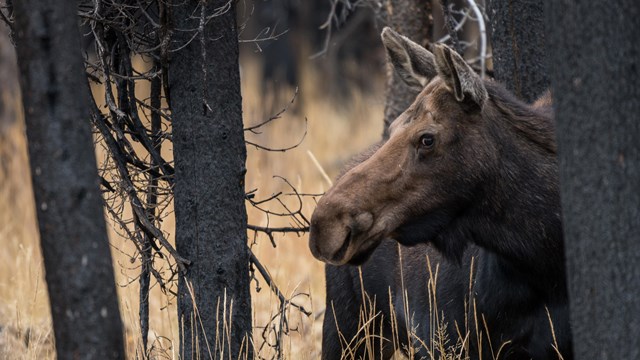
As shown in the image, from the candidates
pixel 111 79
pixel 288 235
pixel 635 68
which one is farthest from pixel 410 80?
pixel 288 235

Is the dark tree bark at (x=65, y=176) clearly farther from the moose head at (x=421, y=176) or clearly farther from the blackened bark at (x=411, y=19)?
the blackened bark at (x=411, y=19)

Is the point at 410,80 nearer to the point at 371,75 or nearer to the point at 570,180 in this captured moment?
the point at 570,180

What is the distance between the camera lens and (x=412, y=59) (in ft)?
14.0

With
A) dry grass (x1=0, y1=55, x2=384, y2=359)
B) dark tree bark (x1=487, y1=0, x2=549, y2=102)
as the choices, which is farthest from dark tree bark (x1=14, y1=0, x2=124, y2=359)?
dark tree bark (x1=487, y1=0, x2=549, y2=102)

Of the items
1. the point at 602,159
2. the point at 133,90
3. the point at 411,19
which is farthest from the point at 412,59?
the point at 411,19

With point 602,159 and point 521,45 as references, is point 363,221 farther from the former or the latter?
point 521,45

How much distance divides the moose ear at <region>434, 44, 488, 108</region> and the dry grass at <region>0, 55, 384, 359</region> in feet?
4.19

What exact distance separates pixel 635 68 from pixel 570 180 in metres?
0.38

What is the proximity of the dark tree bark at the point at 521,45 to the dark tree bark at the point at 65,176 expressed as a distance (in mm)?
2616

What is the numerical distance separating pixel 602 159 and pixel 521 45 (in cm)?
210

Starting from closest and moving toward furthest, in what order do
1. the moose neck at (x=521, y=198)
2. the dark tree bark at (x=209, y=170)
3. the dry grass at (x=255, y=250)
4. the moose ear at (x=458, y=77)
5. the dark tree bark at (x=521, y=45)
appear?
the moose ear at (x=458, y=77) → the moose neck at (x=521, y=198) → the dark tree bark at (x=209, y=170) → the dark tree bark at (x=521, y=45) → the dry grass at (x=255, y=250)

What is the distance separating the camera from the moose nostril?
145 inches

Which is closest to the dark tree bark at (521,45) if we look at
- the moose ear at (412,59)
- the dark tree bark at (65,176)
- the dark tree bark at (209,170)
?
the moose ear at (412,59)

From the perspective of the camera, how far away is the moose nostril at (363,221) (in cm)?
368
